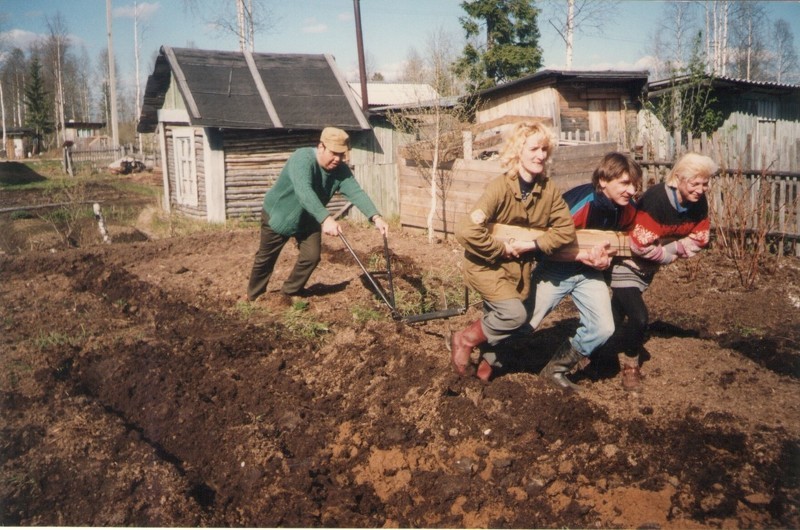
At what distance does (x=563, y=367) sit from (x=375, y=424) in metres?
1.31

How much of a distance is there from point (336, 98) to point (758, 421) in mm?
12957

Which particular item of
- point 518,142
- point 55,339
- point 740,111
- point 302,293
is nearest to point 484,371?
point 518,142

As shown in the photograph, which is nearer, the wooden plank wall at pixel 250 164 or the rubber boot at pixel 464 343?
the rubber boot at pixel 464 343

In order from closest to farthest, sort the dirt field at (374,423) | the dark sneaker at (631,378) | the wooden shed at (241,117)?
the dirt field at (374,423) → the dark sneaker at (631,378) → the wooden shed at (241,117)

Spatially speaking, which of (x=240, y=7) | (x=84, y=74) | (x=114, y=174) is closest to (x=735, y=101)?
A: (x=240, y=7)

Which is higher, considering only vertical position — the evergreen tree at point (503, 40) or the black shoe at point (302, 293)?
the evergreen tree at point (503, 40)

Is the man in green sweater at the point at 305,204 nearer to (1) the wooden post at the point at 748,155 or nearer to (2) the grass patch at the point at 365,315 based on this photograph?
(2) the grass patch at the point at 365,315

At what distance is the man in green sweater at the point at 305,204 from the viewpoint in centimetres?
573

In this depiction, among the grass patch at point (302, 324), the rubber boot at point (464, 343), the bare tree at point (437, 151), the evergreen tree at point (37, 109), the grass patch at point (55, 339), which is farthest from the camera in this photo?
the evergreen tree at point (37, 109)

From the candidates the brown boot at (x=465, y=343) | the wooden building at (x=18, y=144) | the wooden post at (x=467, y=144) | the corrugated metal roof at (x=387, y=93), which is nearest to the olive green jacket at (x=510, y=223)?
the brown boot at (x=465, y=343)

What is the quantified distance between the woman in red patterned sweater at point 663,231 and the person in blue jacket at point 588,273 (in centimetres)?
14

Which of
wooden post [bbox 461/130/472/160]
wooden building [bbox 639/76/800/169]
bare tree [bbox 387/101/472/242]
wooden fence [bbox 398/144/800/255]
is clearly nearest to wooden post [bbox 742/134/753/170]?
wooden fence [bbox 398/144/800/255]

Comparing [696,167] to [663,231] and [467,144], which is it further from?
[467,144]

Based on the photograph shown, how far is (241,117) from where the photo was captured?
13.7 metres
